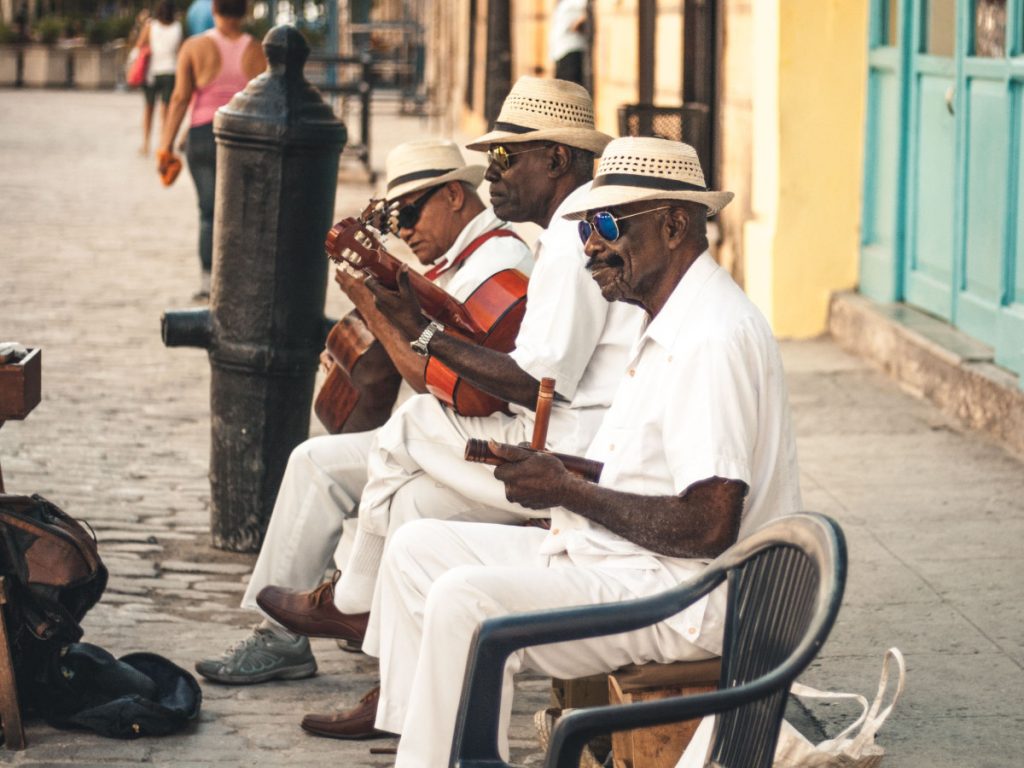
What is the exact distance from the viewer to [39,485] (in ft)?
21.6

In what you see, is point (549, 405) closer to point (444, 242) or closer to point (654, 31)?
point (444, 242)

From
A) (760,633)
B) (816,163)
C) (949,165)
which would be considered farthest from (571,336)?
(816,163)

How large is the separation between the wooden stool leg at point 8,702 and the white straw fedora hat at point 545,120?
67.6 inches

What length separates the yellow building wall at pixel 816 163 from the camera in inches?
341

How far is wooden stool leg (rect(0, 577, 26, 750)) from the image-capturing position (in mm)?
4059

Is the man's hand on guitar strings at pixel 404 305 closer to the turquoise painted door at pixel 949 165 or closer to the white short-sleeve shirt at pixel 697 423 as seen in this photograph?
the white short-sleeve shirt at pixel 697 423

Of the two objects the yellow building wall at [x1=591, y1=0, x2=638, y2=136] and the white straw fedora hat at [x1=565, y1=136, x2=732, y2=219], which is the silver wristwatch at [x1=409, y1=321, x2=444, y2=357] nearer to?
the white straw fedora hat at [x1=565, y1=136, x2=732, y2=219]

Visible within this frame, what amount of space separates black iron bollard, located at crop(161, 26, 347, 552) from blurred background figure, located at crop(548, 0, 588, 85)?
9.27m

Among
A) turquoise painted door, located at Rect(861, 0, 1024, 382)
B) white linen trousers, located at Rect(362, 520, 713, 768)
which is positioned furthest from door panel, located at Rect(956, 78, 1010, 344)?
white linen trousers, located at Rect(362, 520, 713, 768)

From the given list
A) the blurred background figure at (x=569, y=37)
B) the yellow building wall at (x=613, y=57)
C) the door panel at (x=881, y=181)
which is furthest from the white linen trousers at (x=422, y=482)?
the blurred background figure at (x=569, y=37)

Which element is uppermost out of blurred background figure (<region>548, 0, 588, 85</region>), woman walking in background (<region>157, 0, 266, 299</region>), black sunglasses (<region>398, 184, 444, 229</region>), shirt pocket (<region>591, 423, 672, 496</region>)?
blurred background figure (<region>548, 0, 588, 85</region>)

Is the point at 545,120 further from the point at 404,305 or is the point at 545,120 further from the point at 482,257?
the point at 404,305

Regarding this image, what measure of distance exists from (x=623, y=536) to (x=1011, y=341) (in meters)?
3.76

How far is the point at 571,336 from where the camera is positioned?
3.97m
